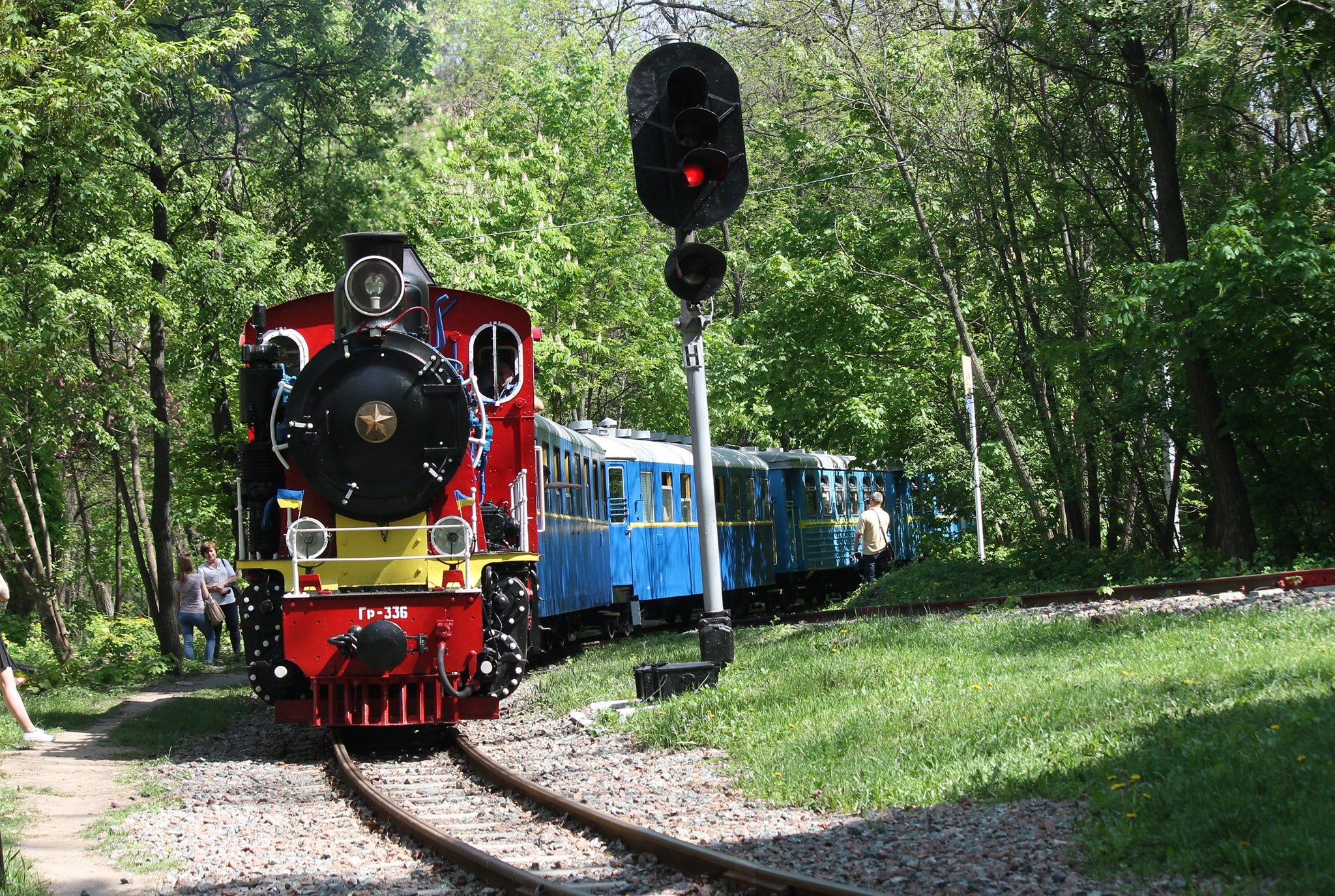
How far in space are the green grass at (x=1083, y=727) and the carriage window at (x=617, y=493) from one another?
631 centimetres

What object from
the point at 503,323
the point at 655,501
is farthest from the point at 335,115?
the point at 503,323

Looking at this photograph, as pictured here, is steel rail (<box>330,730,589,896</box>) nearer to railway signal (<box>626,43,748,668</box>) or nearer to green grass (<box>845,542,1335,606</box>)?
railway signal (<box>626,43,748,668</box>)

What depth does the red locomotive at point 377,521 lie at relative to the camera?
9945 millimetres

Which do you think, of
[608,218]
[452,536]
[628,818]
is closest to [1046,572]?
[452,536]

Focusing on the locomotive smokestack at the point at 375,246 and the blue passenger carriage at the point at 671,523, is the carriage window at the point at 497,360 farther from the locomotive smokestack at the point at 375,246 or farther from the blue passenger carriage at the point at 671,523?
the blue passenger carriage at the point at 671,523

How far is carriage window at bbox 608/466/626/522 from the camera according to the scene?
18703 mm

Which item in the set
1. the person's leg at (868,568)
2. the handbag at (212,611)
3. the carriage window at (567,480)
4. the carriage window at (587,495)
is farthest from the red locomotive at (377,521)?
the person's leg at (868,568)

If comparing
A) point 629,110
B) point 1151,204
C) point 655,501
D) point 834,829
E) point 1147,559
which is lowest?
point 834,829

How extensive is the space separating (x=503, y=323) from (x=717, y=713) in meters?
3.83

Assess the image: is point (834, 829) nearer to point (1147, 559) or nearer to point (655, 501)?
point (1147, 559)

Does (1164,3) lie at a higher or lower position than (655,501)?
higher

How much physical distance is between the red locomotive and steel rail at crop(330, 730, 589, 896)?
43.3 inches

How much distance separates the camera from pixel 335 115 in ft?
66.0

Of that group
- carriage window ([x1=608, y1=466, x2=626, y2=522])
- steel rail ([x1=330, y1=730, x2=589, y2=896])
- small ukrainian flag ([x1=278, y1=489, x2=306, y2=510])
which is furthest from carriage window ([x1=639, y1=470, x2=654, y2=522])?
steel rail ([x1=330, y1=730, x2=589, y2=896])
